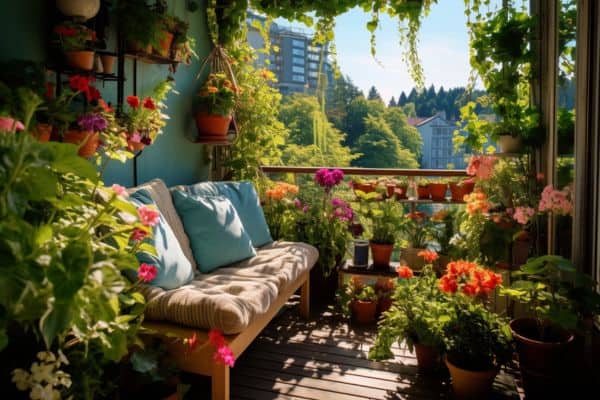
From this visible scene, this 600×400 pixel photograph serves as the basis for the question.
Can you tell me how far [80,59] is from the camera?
7.12 ft

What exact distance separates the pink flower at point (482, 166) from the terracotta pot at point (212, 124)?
1774 millimetres

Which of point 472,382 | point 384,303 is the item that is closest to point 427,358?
point 472,382

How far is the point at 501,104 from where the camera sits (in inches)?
121

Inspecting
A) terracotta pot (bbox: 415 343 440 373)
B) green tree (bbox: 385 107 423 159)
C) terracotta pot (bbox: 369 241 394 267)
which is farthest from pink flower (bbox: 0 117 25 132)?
green tree (bbox: 385 107 423 159)

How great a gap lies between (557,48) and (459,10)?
659 millimetres

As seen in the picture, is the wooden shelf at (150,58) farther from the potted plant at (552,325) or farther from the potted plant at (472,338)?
the potted plant at (552,325)

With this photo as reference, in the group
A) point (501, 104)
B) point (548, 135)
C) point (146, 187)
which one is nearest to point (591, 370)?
point (548, 135)

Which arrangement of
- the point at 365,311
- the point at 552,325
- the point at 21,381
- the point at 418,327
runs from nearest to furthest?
1. the point at 21,381
2. the point at 552,325
3. the point at 418,327
4. the point at 365,311

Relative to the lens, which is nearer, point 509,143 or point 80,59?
point 80,59

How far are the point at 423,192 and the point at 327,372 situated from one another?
1857mm

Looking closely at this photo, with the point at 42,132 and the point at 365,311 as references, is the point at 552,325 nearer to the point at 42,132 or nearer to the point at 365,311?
the point at 365,311

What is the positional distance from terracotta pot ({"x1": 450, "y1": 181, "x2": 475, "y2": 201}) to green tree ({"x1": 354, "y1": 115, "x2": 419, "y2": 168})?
3023mm

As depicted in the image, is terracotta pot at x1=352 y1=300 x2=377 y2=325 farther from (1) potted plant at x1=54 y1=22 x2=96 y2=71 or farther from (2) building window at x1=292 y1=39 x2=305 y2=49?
(2) building window at x1=292 y1=39 x2=305 y2=49

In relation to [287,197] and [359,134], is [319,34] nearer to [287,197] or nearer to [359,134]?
[287,197]
